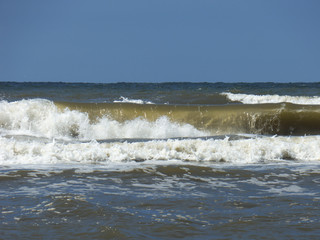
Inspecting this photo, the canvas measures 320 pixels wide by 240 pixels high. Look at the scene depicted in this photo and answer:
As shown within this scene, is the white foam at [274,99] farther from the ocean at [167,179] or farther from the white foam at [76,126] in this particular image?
the white foam at [76,126]

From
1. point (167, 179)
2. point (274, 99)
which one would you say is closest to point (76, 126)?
point (167, 179)

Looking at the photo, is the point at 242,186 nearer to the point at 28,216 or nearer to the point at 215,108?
the point at 28,216

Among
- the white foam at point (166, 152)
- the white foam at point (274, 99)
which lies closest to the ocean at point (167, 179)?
the white foam at point (166, 152)

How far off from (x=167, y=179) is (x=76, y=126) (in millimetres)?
7419

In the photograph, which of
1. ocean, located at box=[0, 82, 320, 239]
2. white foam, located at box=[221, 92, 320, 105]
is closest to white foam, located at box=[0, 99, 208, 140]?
ocean, located at box=[0, 82, 320, 239]

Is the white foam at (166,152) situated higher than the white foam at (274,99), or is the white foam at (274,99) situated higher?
the white foam at (274,99)

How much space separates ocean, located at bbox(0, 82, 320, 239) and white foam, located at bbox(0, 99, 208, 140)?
0.10 feet

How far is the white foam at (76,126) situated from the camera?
13.1 m

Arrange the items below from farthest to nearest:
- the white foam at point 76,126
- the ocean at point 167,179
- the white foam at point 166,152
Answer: the white foam at point 76,126 → the white foam at point 166,152 → the ocean at point 167,179

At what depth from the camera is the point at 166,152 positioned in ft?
28.9

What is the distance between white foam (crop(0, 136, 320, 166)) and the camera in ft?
27.4

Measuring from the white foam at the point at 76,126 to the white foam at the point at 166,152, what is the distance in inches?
146

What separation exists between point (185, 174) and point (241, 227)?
2851 millimetres

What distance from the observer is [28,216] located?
4352mm
